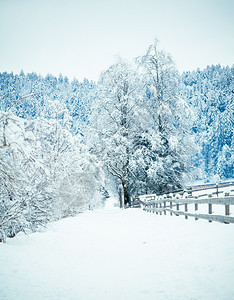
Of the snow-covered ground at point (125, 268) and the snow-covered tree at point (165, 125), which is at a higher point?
the snow-covered tree at point (165, 125)

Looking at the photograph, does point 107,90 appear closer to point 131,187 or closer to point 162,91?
point 162,91

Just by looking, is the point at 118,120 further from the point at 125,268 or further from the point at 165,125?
the point at 125,268

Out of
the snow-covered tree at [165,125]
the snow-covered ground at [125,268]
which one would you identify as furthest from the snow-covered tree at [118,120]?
the snow-covered ground at [125,268]

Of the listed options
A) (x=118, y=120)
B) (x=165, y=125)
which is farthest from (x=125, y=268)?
(x=118, y=120)

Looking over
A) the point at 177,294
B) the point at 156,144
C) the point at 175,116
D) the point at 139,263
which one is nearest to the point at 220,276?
the point at 177,294

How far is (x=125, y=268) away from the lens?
486cm

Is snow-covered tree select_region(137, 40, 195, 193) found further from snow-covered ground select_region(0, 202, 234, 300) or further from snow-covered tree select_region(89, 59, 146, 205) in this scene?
snow-covered ground select_region(0, 202, 234, 300)

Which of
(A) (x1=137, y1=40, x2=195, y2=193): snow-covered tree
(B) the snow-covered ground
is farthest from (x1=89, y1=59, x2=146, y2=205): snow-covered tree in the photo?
(B) the snow-covered ground

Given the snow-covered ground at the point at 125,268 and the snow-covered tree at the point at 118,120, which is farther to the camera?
the snow-covered tree at the point at 118,120

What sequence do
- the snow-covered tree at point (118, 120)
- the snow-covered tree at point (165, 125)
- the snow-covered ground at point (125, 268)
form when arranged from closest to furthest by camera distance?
the snow-covered ground at point (125, 268) → the snow-covered tree at point (165, 125) → the snow-covered tree at point (118, 120)

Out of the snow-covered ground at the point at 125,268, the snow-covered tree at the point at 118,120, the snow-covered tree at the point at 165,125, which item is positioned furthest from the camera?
the snow-covered tree at the point at 118,120

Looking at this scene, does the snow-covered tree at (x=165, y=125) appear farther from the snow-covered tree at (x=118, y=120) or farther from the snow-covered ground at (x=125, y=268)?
the snow-covered ground at (x=125, y=268)

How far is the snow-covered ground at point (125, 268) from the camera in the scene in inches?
135

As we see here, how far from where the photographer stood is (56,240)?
7043mm
